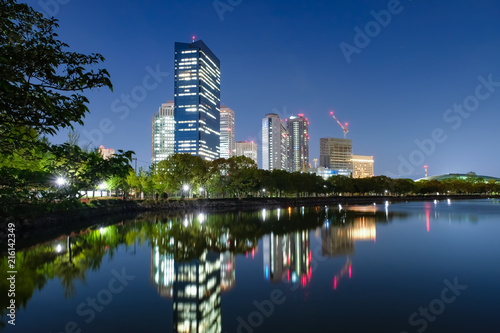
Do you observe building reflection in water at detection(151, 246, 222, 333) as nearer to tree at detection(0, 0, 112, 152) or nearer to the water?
the water

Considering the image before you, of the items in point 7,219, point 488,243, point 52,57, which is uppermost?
point 52,57

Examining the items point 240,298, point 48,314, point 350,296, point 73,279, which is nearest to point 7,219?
point 73,279

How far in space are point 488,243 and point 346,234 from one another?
1064 cm

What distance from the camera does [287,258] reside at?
19891 mm

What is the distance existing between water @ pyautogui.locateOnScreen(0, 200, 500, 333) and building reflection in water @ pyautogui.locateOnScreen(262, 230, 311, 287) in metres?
0.07

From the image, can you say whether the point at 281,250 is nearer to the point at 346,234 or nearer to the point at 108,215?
the point at 346,234

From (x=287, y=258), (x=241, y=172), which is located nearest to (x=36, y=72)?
(x=287, y=258)

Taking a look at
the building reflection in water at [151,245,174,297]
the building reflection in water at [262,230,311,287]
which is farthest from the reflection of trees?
the building reflection in water at [262,230,311,287]

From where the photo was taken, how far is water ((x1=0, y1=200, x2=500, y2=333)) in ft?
33.2

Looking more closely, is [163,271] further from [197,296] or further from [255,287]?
[255,287]

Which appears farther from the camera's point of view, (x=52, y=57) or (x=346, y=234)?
(x=346, y=234)

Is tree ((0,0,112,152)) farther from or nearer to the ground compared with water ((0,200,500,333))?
farther from the ground

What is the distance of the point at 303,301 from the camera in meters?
12.0

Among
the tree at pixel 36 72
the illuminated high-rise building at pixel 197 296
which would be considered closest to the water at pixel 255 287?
the illuminated high-rise building at pixel 197 296
